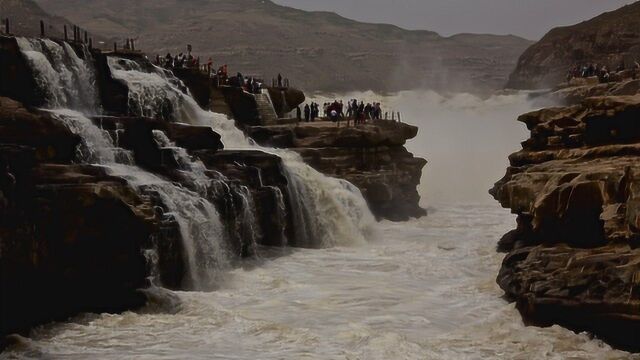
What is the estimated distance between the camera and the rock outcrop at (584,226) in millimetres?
12031

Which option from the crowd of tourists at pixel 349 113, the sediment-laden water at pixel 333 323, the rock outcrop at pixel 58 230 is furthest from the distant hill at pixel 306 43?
the rock outcrop at pixel 58 230

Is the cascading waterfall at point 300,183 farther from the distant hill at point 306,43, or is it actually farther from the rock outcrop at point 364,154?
the distant hill at point 306,43

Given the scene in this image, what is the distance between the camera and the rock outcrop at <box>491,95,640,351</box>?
12.0 m

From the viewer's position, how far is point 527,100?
55438 mm

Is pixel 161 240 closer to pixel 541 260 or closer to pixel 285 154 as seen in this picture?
pixel 541 260

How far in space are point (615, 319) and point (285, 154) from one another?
1657cm

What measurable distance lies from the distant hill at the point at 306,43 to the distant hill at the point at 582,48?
44.2ft

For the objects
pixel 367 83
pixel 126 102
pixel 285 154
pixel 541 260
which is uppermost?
pixel 367 83

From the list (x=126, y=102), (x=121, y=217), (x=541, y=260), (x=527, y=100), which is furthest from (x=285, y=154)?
(x=527, y=100)

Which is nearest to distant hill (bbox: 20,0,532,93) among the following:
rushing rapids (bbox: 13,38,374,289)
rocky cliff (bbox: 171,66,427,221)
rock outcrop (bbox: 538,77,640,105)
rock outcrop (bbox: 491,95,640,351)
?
rock outcrop (bbox: 538,77,640,105)

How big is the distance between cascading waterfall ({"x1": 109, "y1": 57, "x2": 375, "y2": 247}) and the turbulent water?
0.16ft

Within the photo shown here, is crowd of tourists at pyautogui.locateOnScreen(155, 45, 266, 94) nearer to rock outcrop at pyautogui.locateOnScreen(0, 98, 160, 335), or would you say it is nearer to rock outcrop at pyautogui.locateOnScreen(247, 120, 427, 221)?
rock outcrop at pyautogui.locateOnScreen(247, 120, 427, 221)

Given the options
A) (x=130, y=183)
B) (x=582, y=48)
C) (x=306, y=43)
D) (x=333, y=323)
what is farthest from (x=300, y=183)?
(x=306, y=43)

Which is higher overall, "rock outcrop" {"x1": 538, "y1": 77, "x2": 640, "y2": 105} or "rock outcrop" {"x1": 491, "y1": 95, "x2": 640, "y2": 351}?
"rock outcrop" {"x1": 538, "y1": 77, "x2": 640, "y2": 105}
